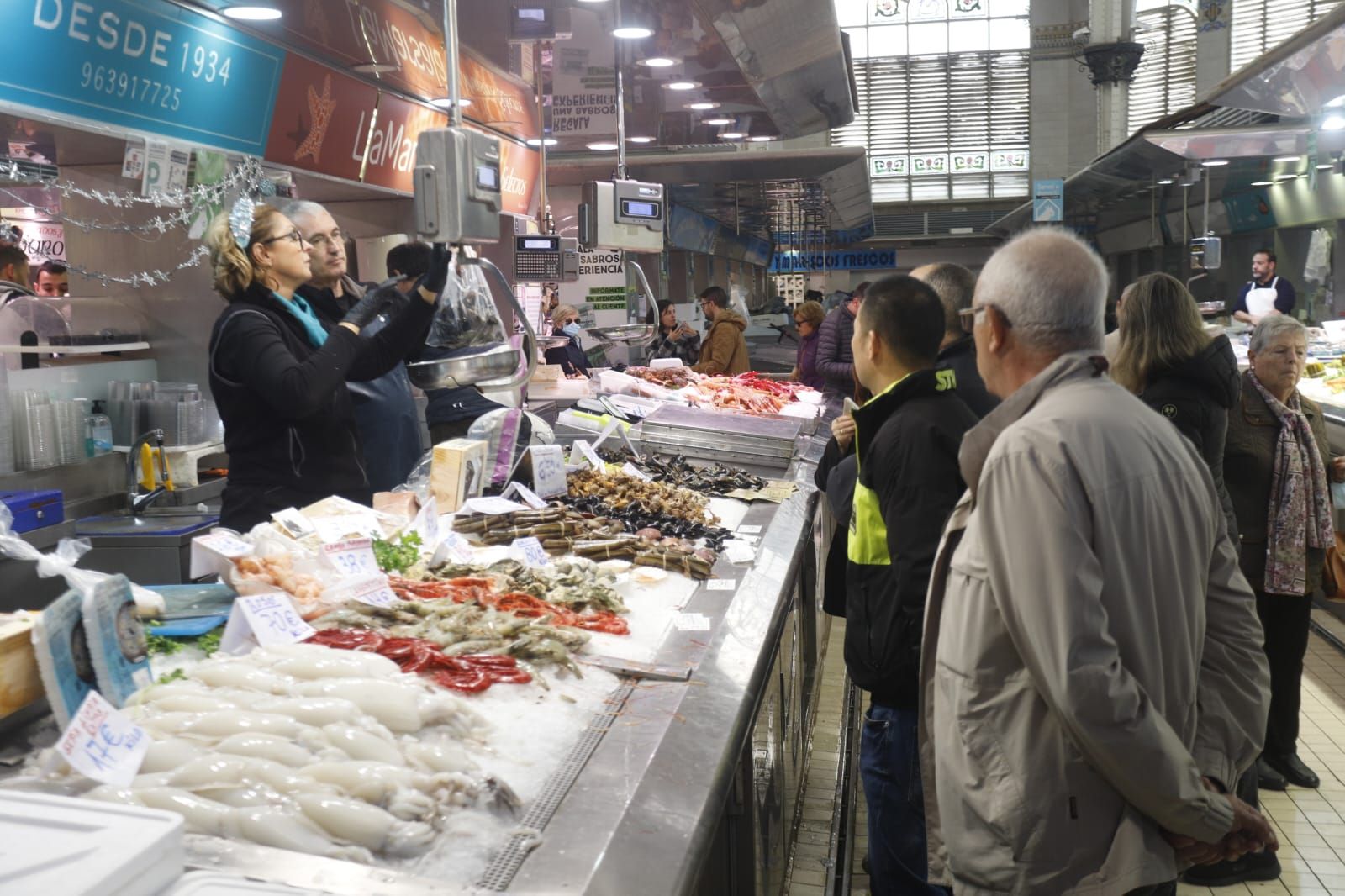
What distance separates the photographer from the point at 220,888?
50.9 inches

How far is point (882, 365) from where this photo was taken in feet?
10.2

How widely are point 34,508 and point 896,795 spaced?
3.52 meters

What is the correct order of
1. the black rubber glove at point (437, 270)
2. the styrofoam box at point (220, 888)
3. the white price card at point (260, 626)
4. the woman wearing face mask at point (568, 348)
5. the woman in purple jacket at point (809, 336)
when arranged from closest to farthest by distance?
the styrofoam box at point (220, 888), the white price card at point (260, 626), the black rubber glove at point (437, 270), the woman wearing face mask at point (568, 348), the woman in purple jacket at point (809, 336)

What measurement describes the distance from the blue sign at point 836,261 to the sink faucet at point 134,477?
28152 millimetres

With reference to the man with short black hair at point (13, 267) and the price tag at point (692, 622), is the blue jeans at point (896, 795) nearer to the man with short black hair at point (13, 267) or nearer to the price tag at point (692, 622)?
the price tag at point (692, 622)

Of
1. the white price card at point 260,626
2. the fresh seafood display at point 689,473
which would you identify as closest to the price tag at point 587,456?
the fresh seafood display at point 689,473

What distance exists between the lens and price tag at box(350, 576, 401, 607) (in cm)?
254

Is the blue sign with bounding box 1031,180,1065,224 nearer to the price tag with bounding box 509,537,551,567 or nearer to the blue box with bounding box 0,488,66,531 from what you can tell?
the blue box with bounding box 0,488,66,531

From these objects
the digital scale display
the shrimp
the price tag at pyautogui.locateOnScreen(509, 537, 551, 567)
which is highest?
the digital scale display

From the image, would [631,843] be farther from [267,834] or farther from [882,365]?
[882,365]

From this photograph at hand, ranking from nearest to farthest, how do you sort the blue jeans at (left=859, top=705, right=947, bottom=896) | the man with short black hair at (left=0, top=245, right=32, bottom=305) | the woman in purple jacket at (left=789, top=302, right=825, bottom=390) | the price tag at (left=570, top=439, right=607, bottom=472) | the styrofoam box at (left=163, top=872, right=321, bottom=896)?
the styrofoam box at (left=163, top=872, right=321, bottom=896), the blue jeans at (left=859, top=705, right=947, bottom=896), the price tag at (left=570, top=439, right=607, bottom=472), the man with short black hair at (left=0, top=245, right=32, bottom=305), the woman in purple jacket at (left=789, top=302, right=825, bottom=390)

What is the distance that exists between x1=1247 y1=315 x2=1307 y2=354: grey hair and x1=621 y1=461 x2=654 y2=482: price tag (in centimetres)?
237

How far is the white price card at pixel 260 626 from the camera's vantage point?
7.22 feet

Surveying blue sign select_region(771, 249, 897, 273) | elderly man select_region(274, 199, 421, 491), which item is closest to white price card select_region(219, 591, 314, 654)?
elderly man select_region(274, 199, 421, 491)
